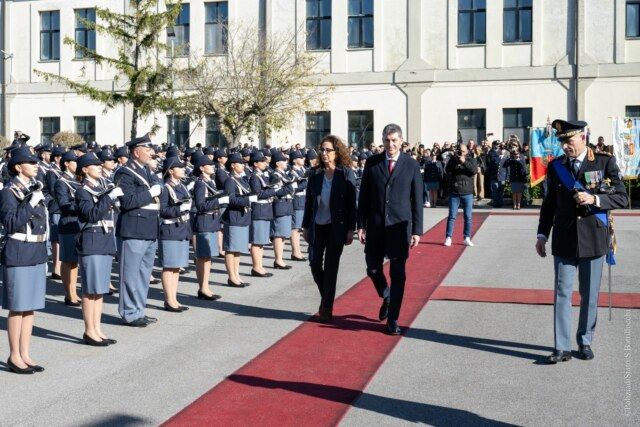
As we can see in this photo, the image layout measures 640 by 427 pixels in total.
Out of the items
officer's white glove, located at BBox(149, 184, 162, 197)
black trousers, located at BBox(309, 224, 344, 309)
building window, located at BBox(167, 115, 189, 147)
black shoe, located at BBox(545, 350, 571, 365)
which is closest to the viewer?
black shoe, located at BBox(545, 350, 571, 365)

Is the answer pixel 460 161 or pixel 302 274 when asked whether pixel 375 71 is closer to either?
pixel 460 161

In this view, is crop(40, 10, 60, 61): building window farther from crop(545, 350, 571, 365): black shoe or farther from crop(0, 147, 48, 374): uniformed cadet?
crop(545, 350, 571, 365): black shoe

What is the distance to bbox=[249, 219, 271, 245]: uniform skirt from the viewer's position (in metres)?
13.5

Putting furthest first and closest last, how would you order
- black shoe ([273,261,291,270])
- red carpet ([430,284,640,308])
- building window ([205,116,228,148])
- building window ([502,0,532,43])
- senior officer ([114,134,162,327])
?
building window ([205,116,228,148]) < building window ([502,0,532,43]) < black shoe ([273,261,291,270]) < red carpet ([430,284,640,308]) < senior officer ([114,134,162,327])

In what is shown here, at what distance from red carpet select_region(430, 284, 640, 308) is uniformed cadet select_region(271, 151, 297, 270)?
3162 millimetres

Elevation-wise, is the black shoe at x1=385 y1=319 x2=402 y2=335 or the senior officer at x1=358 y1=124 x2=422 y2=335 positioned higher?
the senior officer at x1=358 y1=124 x2=422 y2=335

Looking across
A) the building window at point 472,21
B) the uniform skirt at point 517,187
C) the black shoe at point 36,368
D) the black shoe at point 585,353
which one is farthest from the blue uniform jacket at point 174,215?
the building window at point 472,21

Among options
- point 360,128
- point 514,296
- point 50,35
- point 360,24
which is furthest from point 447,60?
point 514,296

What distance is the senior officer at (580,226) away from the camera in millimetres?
8094

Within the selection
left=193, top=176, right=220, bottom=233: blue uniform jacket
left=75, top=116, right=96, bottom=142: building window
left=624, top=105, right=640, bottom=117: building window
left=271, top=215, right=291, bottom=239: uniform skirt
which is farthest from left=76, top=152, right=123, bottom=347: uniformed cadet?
left=75, top=116, right=96, bottom=142: building window

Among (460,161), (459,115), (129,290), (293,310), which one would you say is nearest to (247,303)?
(293,310)

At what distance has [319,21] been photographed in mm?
35562

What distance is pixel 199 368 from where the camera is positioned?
809 centimetres

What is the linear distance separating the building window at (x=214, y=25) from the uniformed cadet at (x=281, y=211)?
2240 cm
